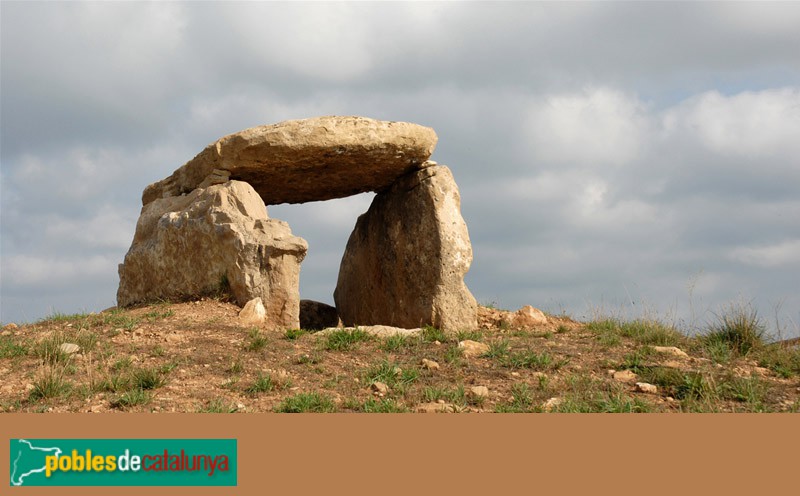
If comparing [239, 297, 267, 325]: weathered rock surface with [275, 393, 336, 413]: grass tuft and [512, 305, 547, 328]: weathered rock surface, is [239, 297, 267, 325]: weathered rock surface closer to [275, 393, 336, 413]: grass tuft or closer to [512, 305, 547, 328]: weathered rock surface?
[275, 393, 336, 413]: grass tuft

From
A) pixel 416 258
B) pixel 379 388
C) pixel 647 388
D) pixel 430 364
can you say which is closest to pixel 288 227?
pixel 416 258

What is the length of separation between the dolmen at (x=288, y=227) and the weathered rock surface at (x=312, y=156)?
0.06 ft

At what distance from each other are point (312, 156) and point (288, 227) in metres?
1.21

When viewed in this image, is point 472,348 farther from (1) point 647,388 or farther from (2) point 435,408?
(2) point 435,408

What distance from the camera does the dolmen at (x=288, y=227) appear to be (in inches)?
454

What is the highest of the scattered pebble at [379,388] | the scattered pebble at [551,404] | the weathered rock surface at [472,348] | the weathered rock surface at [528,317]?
the weathered rock surface at [528,317]

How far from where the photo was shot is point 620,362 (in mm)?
9227

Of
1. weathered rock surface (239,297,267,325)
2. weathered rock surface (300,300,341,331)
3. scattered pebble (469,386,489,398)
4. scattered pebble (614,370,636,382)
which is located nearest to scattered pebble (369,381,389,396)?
scattered pebble (469,386,489,398)

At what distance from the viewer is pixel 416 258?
12.8 metres

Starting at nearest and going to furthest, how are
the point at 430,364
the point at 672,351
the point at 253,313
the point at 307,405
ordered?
the point at 307,405
the point at 430,364
the point at 672,351
the point at 253,313

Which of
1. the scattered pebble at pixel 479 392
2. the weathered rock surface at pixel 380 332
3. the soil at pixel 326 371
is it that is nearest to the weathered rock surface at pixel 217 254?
the soil at pixel 326 371

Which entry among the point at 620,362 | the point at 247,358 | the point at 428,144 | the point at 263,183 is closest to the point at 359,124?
the point at 428,144

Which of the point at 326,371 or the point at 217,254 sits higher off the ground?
the point at 217,254

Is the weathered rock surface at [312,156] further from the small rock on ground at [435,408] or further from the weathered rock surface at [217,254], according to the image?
the small rock on ground at [435,408]
